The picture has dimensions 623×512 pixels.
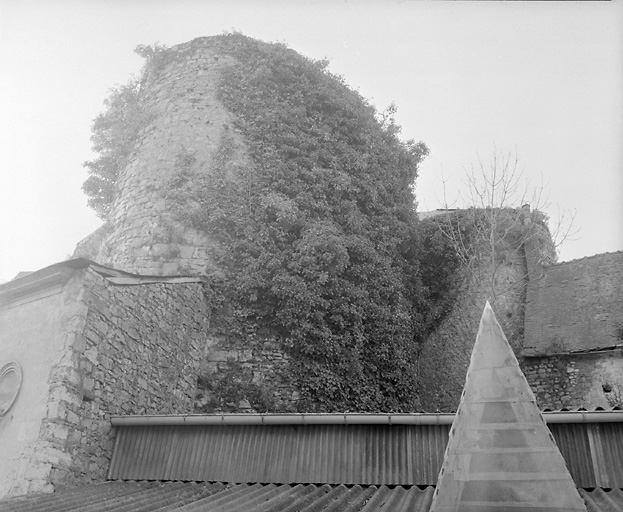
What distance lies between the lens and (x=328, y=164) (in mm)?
13094

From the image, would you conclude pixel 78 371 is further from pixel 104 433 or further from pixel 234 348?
pixel 234 348

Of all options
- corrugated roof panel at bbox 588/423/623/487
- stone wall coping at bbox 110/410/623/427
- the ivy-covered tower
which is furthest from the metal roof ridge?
the ivy-covered tower

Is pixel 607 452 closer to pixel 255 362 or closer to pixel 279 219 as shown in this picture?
pixel 255 362

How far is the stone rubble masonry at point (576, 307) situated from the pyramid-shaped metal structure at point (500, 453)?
11.0m

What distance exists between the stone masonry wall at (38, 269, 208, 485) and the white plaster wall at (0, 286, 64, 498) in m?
0.17

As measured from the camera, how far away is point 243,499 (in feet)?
19.5

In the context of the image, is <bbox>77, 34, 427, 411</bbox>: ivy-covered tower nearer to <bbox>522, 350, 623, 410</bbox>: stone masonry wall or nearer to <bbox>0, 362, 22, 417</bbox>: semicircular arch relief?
<bbox>522, 350, 623, 410</bbox>: stone masonry wall

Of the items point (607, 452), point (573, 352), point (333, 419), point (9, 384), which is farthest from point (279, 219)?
point (573, 352)

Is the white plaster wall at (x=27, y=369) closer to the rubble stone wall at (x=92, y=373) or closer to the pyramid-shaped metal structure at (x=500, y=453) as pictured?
the rubble stone wall at (x=92, y=373)

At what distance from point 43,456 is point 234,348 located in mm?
4672

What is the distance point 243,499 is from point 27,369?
334 centimetres

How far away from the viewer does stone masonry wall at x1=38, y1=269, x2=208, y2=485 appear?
663 cm

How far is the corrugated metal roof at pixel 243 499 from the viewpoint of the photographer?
551 centimetres

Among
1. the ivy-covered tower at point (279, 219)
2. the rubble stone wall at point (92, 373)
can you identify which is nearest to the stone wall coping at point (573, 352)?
the ivy-covered tower at point (279, 219)
